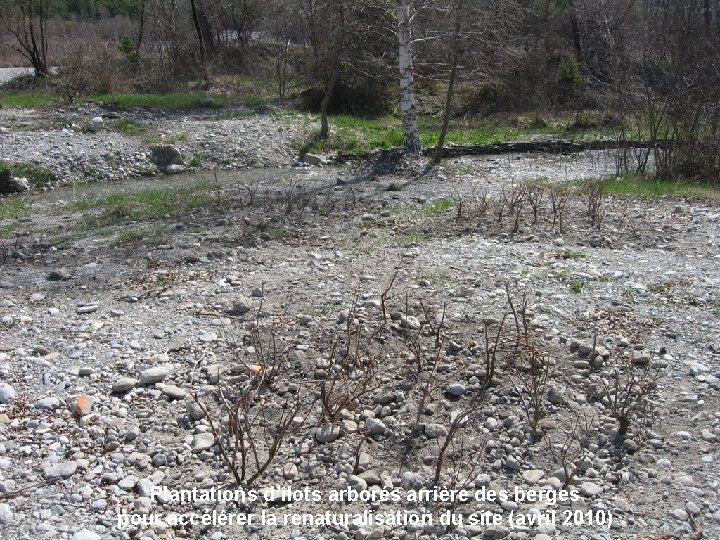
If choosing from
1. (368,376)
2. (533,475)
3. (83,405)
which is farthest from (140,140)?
(533,475)

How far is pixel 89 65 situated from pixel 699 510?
72.6 feet

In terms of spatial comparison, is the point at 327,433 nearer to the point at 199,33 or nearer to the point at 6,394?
the point at 6,394

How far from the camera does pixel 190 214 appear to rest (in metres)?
10.7

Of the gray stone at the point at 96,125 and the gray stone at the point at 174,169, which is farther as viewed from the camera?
the gray stone at the point at 96,125

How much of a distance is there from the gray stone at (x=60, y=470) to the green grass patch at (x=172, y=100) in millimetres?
16452

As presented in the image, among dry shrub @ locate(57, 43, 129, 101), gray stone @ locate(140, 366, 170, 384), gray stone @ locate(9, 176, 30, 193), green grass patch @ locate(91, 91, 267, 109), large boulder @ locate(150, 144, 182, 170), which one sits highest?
dry shrub @ locate(57, 43, 129, 101)

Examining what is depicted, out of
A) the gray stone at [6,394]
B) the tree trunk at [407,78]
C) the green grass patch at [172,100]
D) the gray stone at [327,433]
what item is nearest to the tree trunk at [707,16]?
the tree trunk at [407,78]

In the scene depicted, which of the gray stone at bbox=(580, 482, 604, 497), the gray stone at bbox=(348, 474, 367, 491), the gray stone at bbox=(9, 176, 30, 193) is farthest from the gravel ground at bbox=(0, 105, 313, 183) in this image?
the gray stone at bbox=(580, 482, 604, 497)

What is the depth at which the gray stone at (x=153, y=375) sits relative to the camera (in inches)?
217

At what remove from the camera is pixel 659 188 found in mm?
12211

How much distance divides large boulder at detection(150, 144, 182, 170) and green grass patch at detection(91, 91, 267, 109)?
163 inches

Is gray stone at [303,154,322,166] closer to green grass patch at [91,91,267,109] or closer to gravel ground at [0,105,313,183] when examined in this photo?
gravel ground at [0,105,313,183]

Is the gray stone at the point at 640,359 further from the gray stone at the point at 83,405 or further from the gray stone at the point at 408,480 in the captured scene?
the gray stone at the point at 83,405

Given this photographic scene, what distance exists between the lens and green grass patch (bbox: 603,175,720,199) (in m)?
11.8
